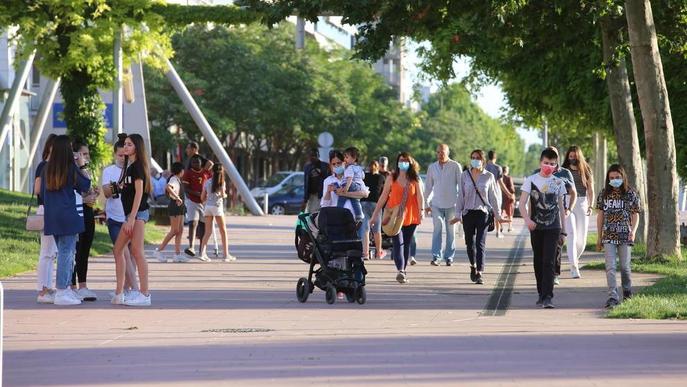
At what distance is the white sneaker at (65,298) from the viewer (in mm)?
14755

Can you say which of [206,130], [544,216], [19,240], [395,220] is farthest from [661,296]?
[206,130]

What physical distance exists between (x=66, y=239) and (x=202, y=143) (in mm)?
49649

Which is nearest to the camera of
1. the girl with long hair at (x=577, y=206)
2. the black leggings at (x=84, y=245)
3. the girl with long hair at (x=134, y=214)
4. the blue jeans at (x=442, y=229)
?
the girl with long hair at (x=134, y=214)

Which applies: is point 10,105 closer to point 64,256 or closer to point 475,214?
point 475,214

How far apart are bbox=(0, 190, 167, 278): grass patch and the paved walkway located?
2006 mm

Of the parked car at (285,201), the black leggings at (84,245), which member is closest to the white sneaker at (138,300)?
the black leggings at (84,245)

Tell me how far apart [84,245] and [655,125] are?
866cm

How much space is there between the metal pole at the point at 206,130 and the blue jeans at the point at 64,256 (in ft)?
82.7

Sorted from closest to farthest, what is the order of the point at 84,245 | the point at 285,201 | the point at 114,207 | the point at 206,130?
the point at 114,207 → the point at 84,245 → the point at 206,130 → the point at 285,201

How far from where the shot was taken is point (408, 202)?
1870 cm

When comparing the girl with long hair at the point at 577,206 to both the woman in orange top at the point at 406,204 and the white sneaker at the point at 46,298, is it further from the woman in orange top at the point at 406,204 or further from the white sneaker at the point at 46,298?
the white sneaker at the point at 46,298

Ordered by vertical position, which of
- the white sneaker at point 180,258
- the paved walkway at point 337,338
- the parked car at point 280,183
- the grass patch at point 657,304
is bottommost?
the paved walkway at point 337,338

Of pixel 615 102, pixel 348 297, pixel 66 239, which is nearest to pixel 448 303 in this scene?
pixel 348 297

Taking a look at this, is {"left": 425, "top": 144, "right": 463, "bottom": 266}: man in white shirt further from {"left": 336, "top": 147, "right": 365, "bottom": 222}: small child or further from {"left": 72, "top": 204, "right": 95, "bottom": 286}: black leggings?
{"left": 72, "top": 204, "right": 95, "bottom": 286}: black leggings
